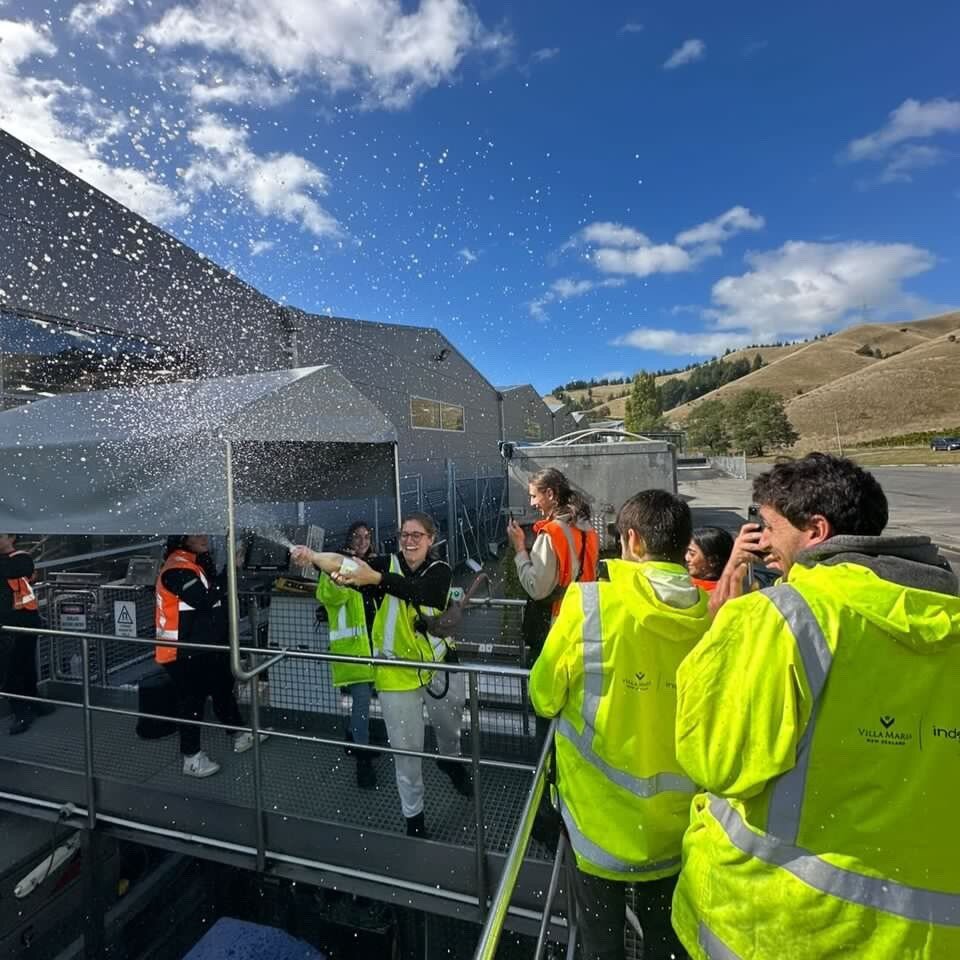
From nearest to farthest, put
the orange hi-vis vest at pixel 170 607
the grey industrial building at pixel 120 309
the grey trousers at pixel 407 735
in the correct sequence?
the grey trousers at pixel 407 735 → the orange hi-vis vest at pixel 170 607 → the grey industrial building at pixel 120 309

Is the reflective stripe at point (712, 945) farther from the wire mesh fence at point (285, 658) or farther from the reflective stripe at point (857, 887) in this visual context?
the wire mesh fence at point (285, 658)

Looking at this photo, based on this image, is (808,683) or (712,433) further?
(712,433)

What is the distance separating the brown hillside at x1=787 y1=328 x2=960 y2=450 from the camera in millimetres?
75938

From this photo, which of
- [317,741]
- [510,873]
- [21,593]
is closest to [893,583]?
[510,873]

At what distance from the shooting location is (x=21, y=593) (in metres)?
4.36

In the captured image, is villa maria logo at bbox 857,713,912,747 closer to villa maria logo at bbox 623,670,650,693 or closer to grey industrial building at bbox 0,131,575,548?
villa maria logo at bbox 623,670,650,693

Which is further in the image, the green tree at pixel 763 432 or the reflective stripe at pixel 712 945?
the green tree at pixel 763 432

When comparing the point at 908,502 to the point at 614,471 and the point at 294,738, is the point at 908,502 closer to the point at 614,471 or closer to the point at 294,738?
the point at 614,471

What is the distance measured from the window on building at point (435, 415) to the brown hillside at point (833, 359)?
336 ft

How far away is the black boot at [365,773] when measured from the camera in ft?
11.6

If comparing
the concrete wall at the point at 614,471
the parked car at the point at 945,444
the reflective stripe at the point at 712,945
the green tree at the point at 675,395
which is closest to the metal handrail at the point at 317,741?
the reflective stripe at the point at 712,945

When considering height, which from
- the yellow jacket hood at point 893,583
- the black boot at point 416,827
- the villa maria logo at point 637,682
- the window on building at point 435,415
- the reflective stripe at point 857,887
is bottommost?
the black boot at point 416,827

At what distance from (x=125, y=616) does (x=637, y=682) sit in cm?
470

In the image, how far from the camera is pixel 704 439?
76.9 metres
